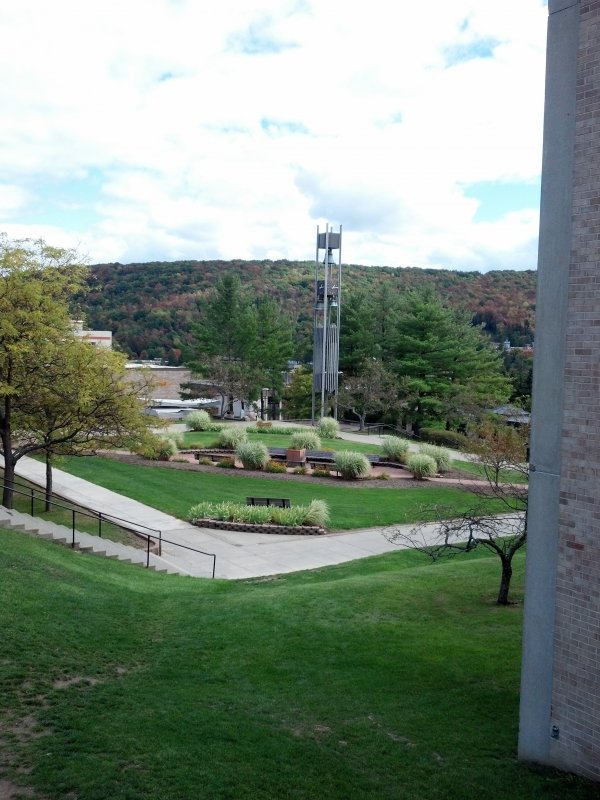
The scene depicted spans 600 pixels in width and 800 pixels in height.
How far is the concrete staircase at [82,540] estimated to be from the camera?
48.3 feet

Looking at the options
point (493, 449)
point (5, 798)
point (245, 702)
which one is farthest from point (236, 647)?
point (493, 449)

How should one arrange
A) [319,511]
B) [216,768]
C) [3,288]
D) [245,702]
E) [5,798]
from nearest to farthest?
[5,798] → [216,768] → [245,702] → [3,288] → [319,511]

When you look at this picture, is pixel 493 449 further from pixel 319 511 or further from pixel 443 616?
pixel 443 616

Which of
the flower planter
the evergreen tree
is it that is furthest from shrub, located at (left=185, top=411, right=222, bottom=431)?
the evergreen tree

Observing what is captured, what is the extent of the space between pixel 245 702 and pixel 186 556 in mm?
9047

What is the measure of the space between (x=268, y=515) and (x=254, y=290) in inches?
3579


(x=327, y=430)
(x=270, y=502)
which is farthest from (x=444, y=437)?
(x=270, y=502)

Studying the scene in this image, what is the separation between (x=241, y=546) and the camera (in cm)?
1747

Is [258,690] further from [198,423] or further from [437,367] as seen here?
[437,367]

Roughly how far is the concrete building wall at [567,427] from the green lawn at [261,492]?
13328 millimetres

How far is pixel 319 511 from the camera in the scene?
1933cm

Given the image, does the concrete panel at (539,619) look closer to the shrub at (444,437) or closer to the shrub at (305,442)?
the shrub at (305,442)

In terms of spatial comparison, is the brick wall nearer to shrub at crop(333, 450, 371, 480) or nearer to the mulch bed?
the mulch bed

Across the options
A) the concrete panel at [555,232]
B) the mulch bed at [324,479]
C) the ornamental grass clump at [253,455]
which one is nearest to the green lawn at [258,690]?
the concrete panel at [555,232]
